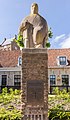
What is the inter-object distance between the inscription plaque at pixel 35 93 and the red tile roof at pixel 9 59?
16.1 meters

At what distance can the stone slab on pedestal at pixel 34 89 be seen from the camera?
9.70m

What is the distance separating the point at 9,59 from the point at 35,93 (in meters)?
17.3

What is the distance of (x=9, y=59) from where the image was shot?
26688mm

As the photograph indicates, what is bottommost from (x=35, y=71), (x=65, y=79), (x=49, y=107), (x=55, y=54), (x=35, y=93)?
(x=49, y=107)

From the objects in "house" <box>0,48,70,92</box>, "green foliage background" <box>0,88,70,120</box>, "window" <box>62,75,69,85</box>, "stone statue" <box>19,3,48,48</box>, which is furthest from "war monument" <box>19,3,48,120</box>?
"window" <box>62,75,69,85</box>

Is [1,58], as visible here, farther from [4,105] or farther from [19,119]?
[19,119]

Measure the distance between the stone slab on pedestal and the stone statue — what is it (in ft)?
2.38

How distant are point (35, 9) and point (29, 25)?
91 centimetres

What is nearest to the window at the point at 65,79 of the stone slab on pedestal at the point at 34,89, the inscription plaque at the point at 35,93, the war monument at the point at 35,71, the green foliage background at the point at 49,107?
the green foliage background at the point at 49,107

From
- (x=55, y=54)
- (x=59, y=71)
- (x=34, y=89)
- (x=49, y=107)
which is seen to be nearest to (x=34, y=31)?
(x=34, y=89)

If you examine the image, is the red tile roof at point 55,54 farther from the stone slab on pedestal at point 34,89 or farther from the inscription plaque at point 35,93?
the inscription plaque at point 35,93

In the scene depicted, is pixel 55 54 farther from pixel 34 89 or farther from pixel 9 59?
pixel 34 89

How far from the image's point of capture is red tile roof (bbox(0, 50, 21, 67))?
84.7 ft

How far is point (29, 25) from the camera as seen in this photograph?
34.2 ft
